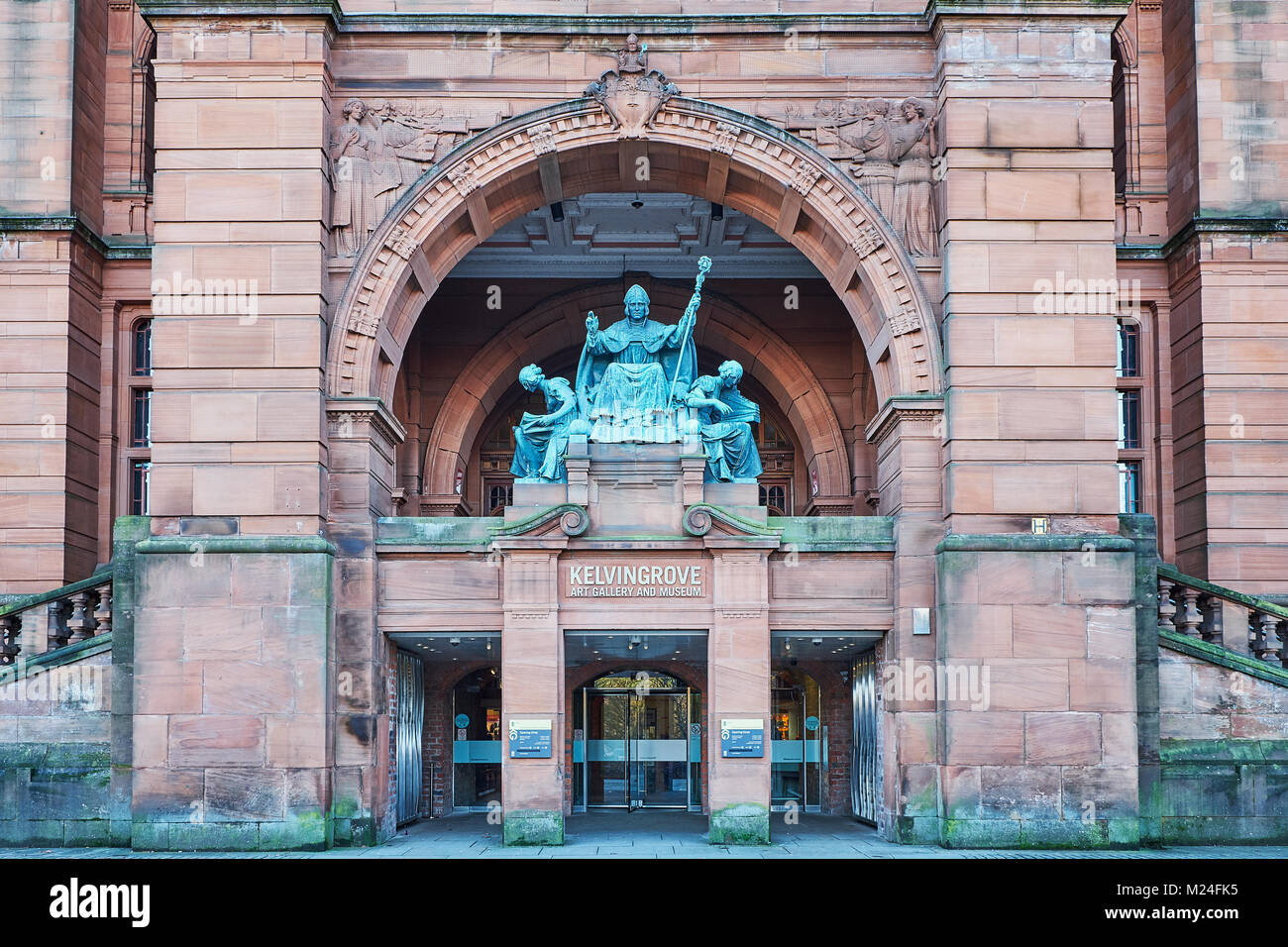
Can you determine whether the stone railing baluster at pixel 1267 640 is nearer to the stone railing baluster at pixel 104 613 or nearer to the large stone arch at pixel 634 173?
the large stone arch at pixel 634 173

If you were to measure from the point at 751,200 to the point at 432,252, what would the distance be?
505cm

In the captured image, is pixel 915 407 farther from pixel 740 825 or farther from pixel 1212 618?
pixel 740 825

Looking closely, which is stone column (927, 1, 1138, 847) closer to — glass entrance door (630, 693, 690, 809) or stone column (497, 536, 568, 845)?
stone column (497, 536, 568, 845)

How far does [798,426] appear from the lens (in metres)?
29.2

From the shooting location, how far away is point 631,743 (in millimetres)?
28500

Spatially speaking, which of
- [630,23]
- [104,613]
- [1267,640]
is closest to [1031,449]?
[1267,640]

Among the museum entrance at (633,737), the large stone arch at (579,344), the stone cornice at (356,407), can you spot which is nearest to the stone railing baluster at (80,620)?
the stone cornice at (356,407)

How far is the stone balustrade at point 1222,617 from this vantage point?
21938 millimetres

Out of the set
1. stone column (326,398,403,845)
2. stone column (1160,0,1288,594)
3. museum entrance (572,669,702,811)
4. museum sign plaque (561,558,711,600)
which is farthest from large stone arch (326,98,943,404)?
museum entrance (572,669,702,811)

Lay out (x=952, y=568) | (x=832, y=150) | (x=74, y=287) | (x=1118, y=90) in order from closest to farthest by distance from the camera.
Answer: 1. (x=952, y=568)
2. (x=832, y=150)
3. (x=74, y=287)
4. (x=1118, y=90)

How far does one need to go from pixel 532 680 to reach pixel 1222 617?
10.3 metres

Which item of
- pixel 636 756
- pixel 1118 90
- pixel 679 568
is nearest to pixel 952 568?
pixel 679 568

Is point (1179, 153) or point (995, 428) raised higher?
point (1179, 153)

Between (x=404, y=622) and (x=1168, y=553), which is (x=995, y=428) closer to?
(x=1168, y=553)
